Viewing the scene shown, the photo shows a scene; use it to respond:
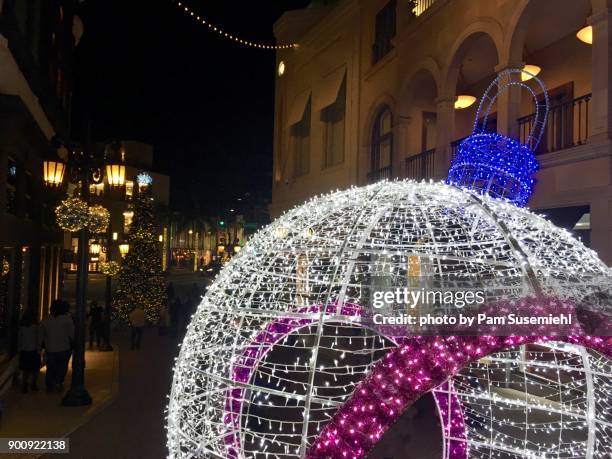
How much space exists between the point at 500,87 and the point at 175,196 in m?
61.1

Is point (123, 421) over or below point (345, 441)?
below

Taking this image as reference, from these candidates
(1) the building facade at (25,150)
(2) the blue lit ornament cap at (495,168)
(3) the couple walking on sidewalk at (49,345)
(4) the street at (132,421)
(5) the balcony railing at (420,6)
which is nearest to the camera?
(4) the street at (132,421)

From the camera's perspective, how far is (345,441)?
3031 mm

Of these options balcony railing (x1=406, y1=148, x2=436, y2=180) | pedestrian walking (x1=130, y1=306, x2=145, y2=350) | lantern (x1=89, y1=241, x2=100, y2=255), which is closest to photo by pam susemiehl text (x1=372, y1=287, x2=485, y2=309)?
balcony railing (x1=406, y1=148, x2=436, y2=180)

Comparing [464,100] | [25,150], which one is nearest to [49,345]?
[25,150]

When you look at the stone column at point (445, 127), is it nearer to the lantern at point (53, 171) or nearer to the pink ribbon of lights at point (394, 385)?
the lantern at point (53, 171)

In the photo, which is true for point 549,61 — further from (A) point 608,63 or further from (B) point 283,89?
(B) point 283,89

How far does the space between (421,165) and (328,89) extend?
642cm

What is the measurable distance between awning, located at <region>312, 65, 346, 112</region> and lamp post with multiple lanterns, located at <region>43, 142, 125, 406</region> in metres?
10.1

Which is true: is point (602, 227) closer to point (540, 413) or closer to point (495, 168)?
point (495, 168)

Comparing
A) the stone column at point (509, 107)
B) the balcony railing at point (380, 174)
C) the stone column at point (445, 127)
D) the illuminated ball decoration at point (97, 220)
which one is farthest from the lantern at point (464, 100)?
the illuminated ball decoration at point (97, 220)

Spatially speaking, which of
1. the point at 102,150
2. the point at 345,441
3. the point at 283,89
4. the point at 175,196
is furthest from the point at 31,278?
the point at 175,196

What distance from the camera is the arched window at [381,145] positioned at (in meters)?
17.0

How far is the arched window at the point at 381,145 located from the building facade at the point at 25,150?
8920 mm
